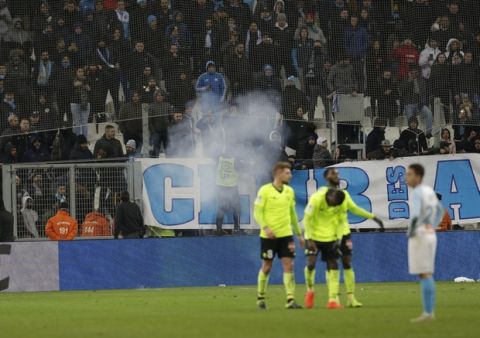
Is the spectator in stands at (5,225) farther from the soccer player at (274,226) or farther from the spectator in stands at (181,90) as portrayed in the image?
the soccer player at (274,226)

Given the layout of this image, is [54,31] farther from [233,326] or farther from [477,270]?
[233,326]

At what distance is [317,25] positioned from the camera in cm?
3127

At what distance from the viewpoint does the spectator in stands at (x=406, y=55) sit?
31.0 m

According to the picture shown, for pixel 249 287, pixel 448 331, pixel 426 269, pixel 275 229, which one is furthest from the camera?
pixel 249 287

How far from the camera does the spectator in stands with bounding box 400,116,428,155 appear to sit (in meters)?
30.9

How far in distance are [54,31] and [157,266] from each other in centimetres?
621

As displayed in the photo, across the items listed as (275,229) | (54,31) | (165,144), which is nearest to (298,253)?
(165,144)

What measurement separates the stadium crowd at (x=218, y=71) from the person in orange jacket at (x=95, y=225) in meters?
1.03

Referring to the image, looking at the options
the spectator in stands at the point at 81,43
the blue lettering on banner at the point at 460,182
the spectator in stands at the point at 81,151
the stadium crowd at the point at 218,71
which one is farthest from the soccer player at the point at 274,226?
the blue lettering on banner at the point at 460,182

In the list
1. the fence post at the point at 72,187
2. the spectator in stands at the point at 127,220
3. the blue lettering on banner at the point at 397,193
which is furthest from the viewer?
the blue lettering on banner at the point at 397,193

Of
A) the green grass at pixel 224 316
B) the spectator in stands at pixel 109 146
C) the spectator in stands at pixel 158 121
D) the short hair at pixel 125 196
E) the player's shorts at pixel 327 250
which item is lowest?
the green grass at pixel 224 316

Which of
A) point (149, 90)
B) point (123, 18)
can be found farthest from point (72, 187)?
point (123, 18)

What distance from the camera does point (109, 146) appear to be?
30.6m

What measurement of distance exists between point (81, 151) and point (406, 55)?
828 cm
